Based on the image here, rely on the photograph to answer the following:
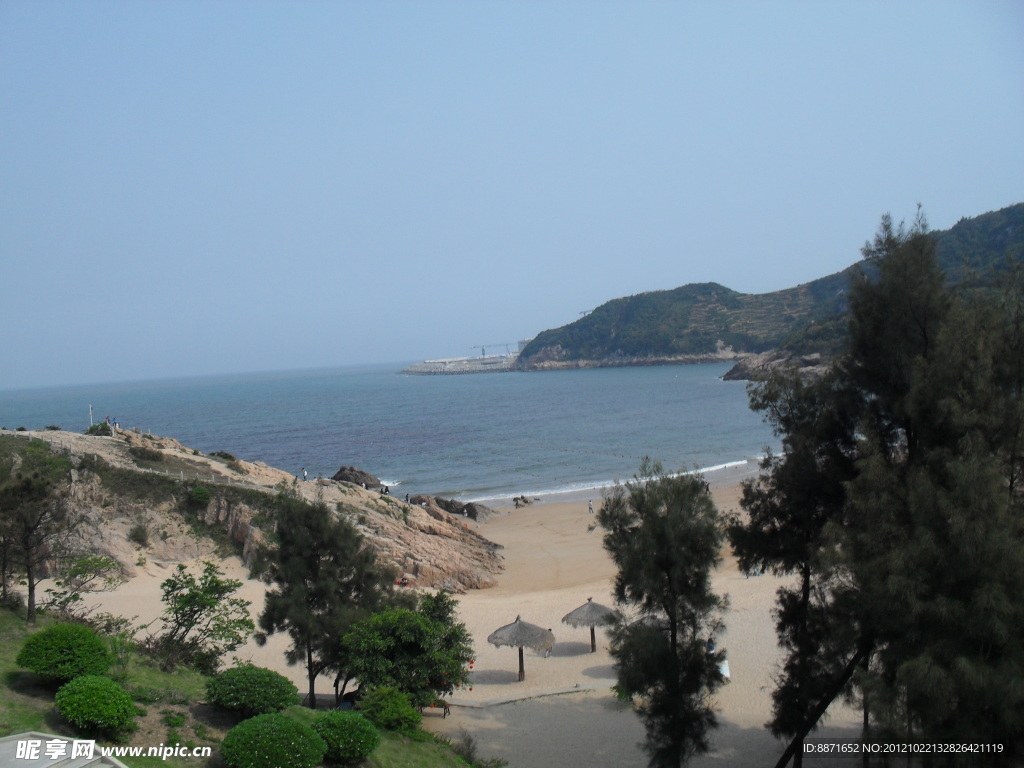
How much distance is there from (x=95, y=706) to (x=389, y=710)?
444 cm

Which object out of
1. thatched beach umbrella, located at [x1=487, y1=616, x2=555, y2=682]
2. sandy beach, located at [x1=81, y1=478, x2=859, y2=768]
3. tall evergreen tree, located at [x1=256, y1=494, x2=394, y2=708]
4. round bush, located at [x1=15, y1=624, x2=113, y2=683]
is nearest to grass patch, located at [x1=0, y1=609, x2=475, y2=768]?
round bush, located at [x1=15, y1=624, x2=113, y2=683]

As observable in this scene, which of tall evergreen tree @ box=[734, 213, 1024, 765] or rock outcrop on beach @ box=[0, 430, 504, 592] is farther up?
tall evergreen tree @ box=[734, 213, 1024, 765]

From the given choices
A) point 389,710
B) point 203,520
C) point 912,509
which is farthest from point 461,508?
point 912,509

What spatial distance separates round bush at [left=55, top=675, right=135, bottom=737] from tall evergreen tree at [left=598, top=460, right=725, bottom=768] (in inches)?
263

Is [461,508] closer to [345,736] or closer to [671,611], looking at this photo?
[671,611]

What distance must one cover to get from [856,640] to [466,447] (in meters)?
56.4

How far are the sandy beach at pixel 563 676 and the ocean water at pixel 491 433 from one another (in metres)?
9.23

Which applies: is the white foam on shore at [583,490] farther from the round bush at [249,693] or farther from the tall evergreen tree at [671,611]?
the round bush at [249,693]

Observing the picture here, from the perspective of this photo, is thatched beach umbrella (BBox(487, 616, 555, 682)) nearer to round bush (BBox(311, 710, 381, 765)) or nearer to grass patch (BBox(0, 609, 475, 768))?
grass patch (BBox(0, 609, 475, 768))

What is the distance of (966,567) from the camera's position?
7.48 meters

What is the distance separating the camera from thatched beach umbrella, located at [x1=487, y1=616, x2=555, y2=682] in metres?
16.9

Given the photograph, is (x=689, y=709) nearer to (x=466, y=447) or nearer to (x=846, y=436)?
(x=846, y=436)

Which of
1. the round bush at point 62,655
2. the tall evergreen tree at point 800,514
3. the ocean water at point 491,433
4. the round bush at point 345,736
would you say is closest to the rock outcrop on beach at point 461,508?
the ocean water at point 491,433

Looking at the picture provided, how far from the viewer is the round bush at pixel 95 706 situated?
8211mm
